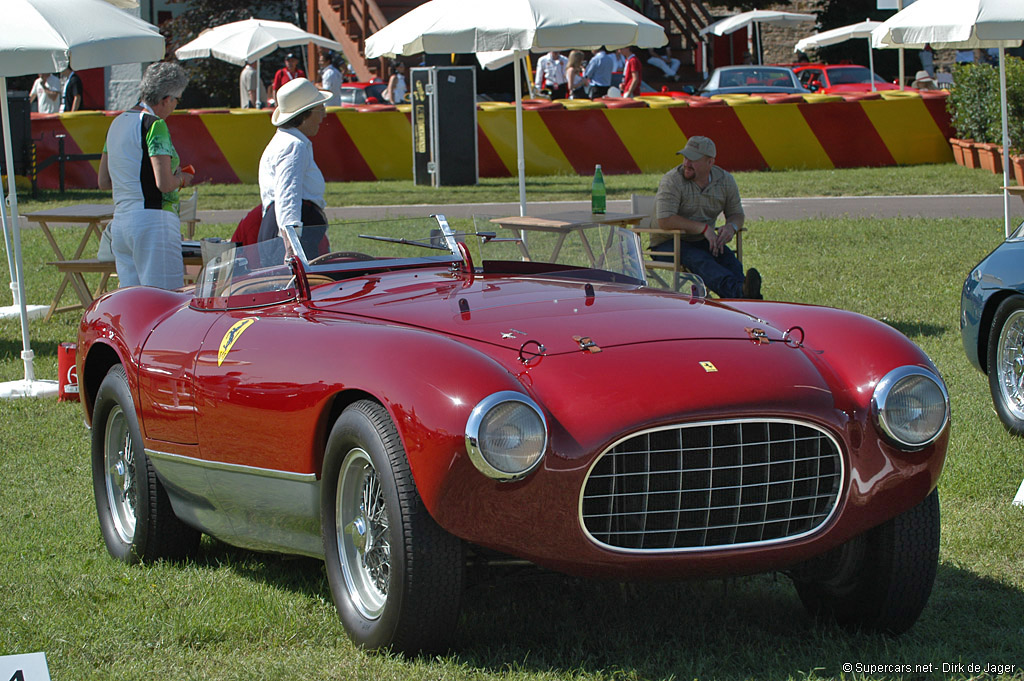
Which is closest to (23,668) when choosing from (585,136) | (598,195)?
(598,195)

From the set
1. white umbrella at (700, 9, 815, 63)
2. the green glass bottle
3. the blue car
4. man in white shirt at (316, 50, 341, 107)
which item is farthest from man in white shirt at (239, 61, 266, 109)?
the blue car

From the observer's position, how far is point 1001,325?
6.61 metres

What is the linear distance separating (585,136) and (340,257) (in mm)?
15248

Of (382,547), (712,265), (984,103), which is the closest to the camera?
(382,547)

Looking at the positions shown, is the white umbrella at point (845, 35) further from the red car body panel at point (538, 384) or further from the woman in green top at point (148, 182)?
the red car body panel at point (538, 384)

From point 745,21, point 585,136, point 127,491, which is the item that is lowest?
point 127,491

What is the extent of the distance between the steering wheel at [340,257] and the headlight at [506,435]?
1570 millimetres

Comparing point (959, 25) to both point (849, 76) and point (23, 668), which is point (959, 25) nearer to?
point (23, 668)

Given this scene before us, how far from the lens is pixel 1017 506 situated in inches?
205

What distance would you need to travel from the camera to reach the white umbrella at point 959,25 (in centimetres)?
1044

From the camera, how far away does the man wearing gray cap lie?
928cm

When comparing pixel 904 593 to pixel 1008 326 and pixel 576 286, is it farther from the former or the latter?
pixel 1008 326

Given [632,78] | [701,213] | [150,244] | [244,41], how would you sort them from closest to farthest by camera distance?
[150,244] < [701,213] < [244,41] < [632,78]

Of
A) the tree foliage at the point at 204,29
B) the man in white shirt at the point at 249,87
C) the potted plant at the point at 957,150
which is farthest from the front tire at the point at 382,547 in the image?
the tree foliage at the point at 204,29
